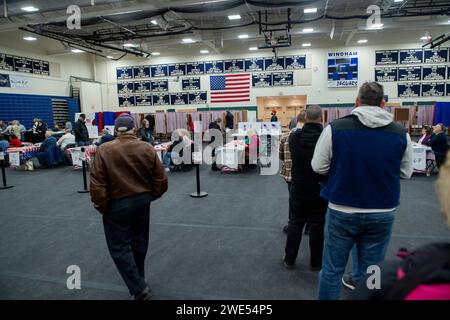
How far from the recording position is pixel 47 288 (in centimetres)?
304

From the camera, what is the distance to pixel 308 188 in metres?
3.02

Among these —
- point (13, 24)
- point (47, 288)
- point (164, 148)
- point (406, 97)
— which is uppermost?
point (13, 24)

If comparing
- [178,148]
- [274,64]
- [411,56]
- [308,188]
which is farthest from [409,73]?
[308,188]

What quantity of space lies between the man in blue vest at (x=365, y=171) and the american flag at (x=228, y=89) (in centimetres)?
1572

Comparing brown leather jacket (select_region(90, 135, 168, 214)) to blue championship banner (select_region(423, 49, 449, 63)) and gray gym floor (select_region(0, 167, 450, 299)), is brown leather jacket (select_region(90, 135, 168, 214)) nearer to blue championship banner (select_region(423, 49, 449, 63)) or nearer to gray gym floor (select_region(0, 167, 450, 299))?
gray gym floor (select_region(0, 167, 450, 299))

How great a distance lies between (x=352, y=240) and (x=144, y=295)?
1785 mm

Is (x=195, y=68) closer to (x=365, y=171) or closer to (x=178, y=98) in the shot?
(x=178, y=98)

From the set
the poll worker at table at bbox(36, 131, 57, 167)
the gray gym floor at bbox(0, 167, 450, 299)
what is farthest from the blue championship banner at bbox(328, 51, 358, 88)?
the poll worker at table at bbox(36, 131, 57, 167)

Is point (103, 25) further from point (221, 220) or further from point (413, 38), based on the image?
point (413, 38)

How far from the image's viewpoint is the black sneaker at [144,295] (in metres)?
2.72

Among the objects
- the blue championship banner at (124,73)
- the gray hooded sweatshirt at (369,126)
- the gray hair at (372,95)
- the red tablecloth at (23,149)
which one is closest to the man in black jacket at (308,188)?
the gray hooded sweatshirt at (369,126)

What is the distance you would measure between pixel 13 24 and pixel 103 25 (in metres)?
3.51

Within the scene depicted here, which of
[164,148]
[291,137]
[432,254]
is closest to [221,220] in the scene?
[291,137]

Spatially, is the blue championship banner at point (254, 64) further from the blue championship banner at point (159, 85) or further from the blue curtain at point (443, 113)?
the blue curtain at point (443, 113)
